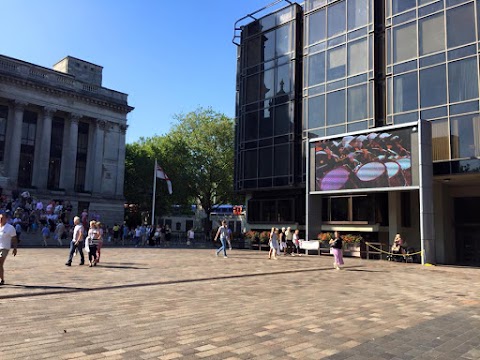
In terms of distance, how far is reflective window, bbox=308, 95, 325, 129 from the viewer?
3005cm

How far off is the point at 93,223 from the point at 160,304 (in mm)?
9148

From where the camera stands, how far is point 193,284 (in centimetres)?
1149

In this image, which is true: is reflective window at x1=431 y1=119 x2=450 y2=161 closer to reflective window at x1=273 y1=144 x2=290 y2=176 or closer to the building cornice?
reflective window at x1=273 y1=144 x2=290 y2=176

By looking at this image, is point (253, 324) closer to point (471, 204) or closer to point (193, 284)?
point (193, 284)

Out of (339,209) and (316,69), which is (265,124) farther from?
(339,209)

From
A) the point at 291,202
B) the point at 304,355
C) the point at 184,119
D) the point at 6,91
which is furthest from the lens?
the point at 184,119

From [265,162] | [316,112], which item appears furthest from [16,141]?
[316,112]

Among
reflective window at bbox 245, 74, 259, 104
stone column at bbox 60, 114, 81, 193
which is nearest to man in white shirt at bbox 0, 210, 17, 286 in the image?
reflective window at bbox 245, 74, 259, 104

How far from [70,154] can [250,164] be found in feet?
83.2

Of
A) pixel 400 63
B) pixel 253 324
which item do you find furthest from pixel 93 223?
pixel 400 63

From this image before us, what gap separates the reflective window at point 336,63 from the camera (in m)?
29.2

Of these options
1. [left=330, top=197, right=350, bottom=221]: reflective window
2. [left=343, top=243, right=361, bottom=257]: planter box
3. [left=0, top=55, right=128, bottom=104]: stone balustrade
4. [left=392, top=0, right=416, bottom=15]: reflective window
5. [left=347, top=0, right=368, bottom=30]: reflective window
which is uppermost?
[left=0, top=55, right=128, bottom=104]: stone balustrade

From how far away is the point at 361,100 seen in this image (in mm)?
27734

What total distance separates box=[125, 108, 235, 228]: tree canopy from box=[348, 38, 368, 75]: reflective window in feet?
86.8
